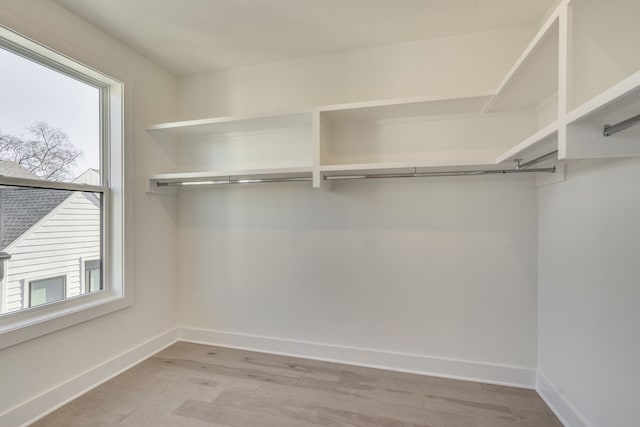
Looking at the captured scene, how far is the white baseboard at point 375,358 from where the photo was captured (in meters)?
2.14

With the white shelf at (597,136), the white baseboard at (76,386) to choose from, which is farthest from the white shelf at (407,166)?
the white baseboard at (76,386)

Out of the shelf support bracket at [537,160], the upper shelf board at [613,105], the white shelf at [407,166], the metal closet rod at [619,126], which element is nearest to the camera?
the upper shelf board at [613,105]

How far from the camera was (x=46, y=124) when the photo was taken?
1.94 meters

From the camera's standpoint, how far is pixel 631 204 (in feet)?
4.27

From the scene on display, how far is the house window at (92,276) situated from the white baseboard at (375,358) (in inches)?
36.2

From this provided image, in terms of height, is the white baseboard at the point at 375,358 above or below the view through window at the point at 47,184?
below

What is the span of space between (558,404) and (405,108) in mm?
2096

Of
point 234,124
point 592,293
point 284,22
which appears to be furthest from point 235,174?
point 592,293

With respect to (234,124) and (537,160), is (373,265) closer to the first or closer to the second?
(537,160)

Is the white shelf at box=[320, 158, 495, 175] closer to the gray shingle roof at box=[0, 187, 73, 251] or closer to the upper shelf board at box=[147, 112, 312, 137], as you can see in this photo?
the upper shelf board at box=[147, 112, 312, 137]

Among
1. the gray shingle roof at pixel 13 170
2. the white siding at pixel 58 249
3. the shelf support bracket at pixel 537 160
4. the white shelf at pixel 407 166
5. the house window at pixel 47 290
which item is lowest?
the house window at pixel 47 290

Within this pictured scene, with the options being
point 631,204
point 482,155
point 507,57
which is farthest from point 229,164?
point 631,204

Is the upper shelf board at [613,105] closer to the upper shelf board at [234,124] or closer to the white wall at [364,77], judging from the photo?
the white wall at [364,77]

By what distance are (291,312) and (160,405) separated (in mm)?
1099
